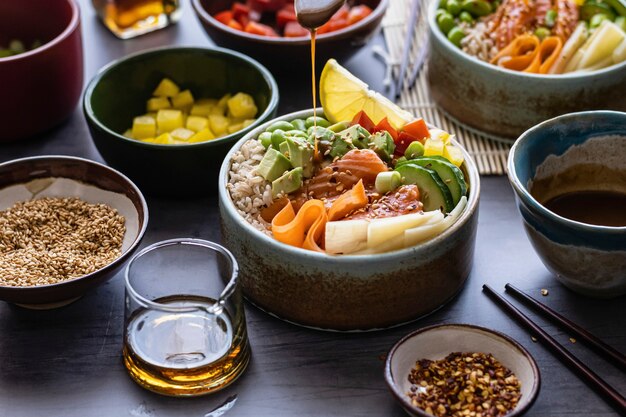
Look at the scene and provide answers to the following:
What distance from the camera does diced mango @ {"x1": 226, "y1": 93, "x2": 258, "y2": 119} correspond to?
7.86 ft

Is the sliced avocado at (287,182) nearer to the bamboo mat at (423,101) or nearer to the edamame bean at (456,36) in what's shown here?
the bamboo mat at (423,101)

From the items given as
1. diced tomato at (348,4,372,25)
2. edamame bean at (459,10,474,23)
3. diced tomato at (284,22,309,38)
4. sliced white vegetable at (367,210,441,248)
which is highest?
edamame bean at (459,10,474,23)

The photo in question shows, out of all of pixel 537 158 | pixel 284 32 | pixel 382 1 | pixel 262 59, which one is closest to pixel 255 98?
pixel 262 59

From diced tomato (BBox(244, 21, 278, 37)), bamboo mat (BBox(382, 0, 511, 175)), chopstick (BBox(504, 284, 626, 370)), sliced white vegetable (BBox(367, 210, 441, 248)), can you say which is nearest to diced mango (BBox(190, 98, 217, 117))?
diced tomato (BBox(244, 21, 278, 37))

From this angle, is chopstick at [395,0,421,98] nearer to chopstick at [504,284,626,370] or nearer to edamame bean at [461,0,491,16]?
edamame bean at [461,0,491,16]

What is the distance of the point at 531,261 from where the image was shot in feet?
6.72

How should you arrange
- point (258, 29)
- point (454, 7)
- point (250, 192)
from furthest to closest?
point (258, 29)
point (454, 7)
point (250, 192)

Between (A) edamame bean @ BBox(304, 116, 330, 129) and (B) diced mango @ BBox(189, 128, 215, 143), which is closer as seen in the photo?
(A) edamame bean @ BBox(304, 116, 330, 129)

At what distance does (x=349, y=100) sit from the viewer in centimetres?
211

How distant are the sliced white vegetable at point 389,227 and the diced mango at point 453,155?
0.81 ft

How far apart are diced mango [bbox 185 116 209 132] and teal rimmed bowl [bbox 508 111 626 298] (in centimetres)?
84

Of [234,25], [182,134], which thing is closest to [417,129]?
[182,134]

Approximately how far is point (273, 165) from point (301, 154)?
0.06 metres

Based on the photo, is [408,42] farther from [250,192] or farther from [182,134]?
[250,192]
